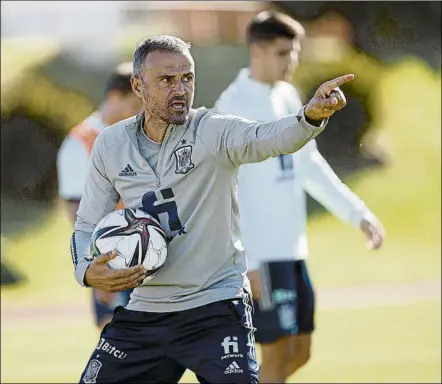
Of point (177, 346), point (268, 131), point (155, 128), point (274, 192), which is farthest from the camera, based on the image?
point (274, 192)

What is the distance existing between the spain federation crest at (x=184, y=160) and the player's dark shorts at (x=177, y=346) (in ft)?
1.63

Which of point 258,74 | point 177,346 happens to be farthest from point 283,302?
point 177,346

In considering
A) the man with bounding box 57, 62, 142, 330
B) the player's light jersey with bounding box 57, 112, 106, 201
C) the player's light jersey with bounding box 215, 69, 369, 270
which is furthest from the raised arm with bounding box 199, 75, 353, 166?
the player's light jersey with bounding box 57, 112, 106, 201

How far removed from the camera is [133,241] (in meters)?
3.96

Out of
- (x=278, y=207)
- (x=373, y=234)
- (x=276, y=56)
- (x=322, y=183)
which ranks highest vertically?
(x=276, y=56)

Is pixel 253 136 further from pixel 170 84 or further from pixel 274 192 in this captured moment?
pixel 274 192

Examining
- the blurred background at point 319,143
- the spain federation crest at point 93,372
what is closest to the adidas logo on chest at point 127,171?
the spain federation crest at point 93,372

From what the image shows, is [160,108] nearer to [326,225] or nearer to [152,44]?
[152,44]

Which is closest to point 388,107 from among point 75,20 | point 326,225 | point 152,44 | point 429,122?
point 429,122

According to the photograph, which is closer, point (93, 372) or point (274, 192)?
point (93, 372)

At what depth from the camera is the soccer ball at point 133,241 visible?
13.0 feet

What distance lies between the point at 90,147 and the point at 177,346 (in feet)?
7.98

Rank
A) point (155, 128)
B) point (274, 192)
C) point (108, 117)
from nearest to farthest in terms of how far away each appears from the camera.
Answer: point (155, 128), point (274, 192), point (108, 117)

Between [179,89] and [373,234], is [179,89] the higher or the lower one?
the higher one
